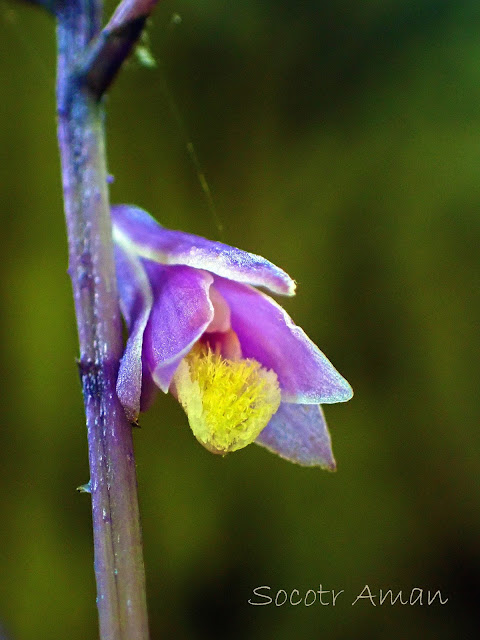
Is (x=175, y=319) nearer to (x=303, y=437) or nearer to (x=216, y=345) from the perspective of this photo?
(x=216, y=345)

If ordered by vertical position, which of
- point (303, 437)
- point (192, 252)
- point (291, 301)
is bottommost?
point (291, 301)

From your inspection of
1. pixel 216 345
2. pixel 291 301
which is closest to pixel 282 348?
pixel 216 345

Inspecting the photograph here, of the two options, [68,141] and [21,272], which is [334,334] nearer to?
[21,272]

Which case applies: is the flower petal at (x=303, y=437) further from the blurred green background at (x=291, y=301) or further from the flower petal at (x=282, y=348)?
the blurred green background at (x=291, y=301)

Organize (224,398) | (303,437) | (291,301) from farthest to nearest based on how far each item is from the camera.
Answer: (291,301), (303,437), (224,398)

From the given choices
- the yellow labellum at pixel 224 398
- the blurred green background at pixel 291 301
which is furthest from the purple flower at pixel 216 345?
the blurred green background at pixel 291 301

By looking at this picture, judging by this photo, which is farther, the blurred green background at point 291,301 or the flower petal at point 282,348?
the blurred green background at point 291,301

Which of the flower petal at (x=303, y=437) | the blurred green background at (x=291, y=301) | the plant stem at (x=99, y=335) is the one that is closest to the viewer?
the plant stem at (x=99, y=335)
